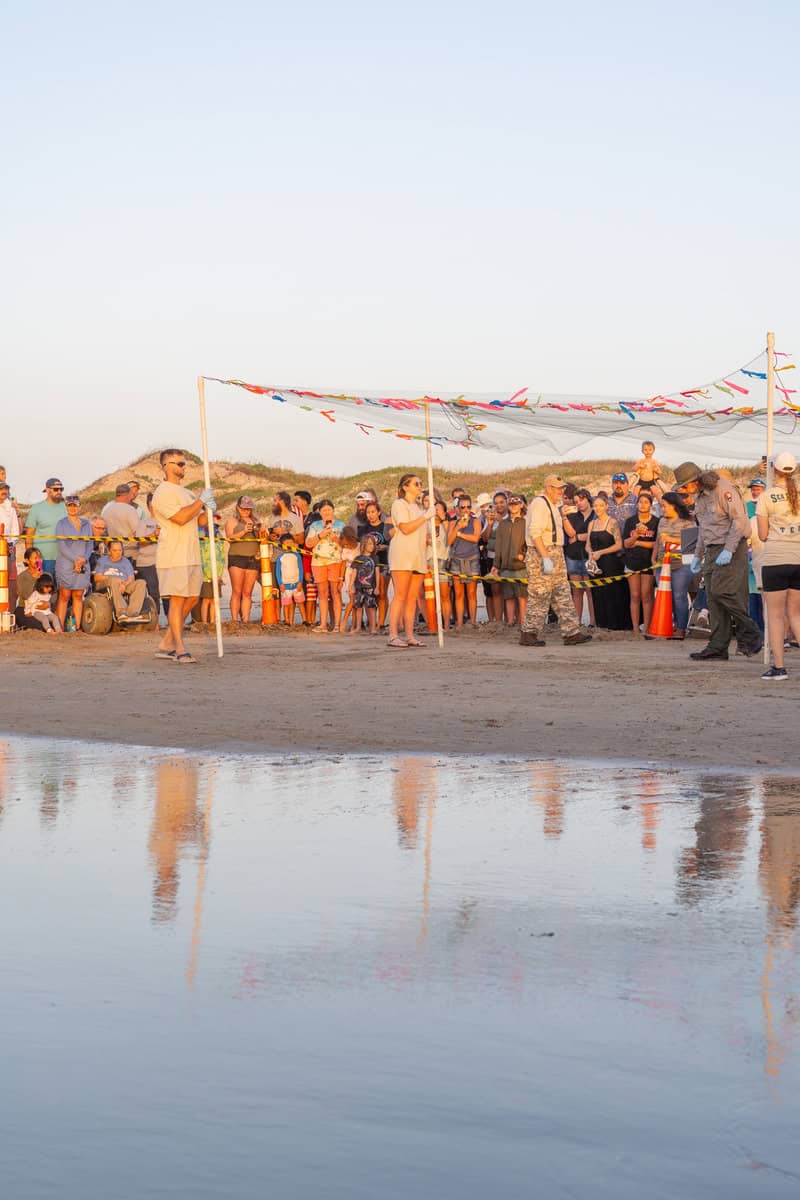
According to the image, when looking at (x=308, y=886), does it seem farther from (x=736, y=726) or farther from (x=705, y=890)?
(x=736, y=726)

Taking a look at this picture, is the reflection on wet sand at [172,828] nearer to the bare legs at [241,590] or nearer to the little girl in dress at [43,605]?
the little girl in dress at [43,605]

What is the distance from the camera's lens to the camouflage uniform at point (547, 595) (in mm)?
18375

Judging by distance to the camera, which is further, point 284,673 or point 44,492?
point 44,492

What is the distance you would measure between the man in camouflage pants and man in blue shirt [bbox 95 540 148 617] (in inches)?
212

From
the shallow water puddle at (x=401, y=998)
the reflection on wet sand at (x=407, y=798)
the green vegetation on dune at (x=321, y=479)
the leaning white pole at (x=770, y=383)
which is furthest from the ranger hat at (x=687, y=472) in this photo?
the green vegetation on dune at (x=321, y=479)

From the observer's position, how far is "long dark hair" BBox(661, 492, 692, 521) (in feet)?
62.3

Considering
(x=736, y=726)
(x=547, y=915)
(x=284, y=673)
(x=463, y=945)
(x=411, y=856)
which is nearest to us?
(x=463, y=945)

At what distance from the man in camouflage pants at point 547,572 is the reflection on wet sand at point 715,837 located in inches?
358

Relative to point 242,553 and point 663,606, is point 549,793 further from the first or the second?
point 242,553

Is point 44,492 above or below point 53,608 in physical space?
above

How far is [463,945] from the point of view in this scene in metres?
5.48

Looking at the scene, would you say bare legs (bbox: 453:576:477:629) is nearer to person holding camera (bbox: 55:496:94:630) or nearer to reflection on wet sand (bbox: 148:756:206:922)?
person holding camera (bbox: 55:496:94:630)

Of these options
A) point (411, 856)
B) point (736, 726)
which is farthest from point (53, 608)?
point (411, 856)

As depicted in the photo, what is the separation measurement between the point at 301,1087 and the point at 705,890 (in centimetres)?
261
